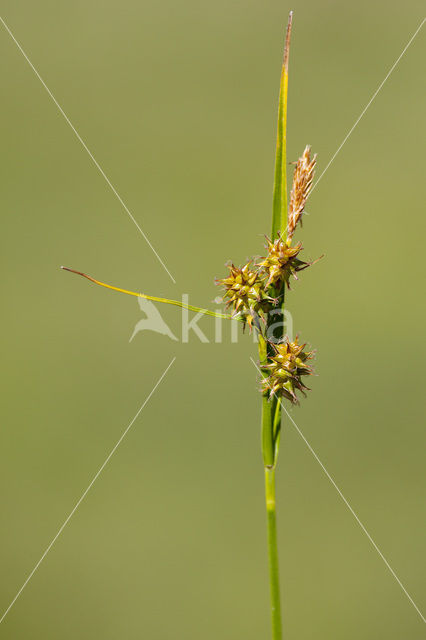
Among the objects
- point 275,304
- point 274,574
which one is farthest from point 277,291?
point 274,574

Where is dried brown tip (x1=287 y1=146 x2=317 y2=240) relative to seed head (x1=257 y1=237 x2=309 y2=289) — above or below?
above

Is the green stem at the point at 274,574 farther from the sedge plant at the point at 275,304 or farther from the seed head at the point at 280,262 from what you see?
the seed head at the point at 280,262

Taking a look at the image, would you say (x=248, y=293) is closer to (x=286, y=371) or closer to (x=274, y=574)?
(x=286, y=371)

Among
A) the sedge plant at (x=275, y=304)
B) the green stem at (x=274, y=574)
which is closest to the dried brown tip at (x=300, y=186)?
the sedge plant at (x=275, y=304)

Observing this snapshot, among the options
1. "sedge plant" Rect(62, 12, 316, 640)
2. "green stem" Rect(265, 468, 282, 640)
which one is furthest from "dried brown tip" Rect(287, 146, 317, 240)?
"green stem" Rect(265, 468, 282, 640)

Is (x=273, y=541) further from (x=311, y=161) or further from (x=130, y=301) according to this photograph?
(x=130, y=301)

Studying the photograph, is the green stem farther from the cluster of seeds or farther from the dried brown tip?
the dried brown tip

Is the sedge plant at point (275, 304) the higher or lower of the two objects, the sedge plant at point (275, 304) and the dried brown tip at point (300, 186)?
the lower
